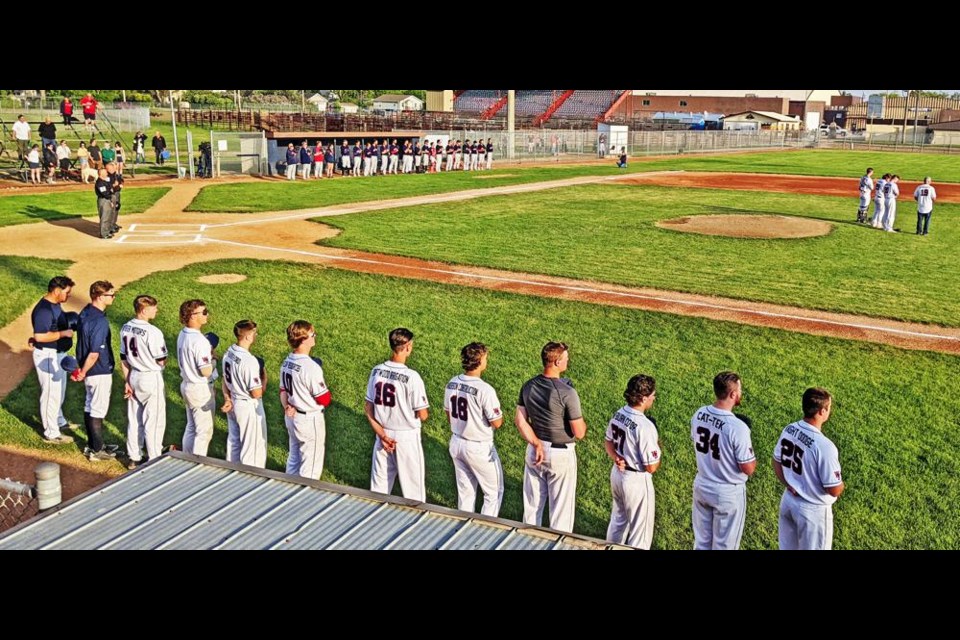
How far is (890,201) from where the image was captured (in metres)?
22.2

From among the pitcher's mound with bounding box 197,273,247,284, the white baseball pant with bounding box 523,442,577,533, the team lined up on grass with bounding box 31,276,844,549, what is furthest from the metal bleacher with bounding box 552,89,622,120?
the white baseball pant with bounding box 523,442,577,533

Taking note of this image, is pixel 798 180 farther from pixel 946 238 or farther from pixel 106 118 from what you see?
pixel 106 118

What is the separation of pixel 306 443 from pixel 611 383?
4350 mm

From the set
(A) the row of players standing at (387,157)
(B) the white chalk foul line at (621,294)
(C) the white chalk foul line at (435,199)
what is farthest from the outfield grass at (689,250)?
(A) the row of players standing at (387,157)

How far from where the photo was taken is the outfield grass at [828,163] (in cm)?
4438

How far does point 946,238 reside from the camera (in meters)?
21.7

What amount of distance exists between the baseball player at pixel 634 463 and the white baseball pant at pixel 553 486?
0.39m

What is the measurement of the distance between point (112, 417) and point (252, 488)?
5.18m

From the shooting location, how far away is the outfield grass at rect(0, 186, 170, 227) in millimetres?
22438

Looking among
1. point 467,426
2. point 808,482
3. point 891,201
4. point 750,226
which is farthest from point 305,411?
point 891,201

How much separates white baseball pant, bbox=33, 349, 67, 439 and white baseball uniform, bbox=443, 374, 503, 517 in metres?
4.65

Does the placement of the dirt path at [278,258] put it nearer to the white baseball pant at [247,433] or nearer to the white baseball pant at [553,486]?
the white baseball pant at [247,433]
